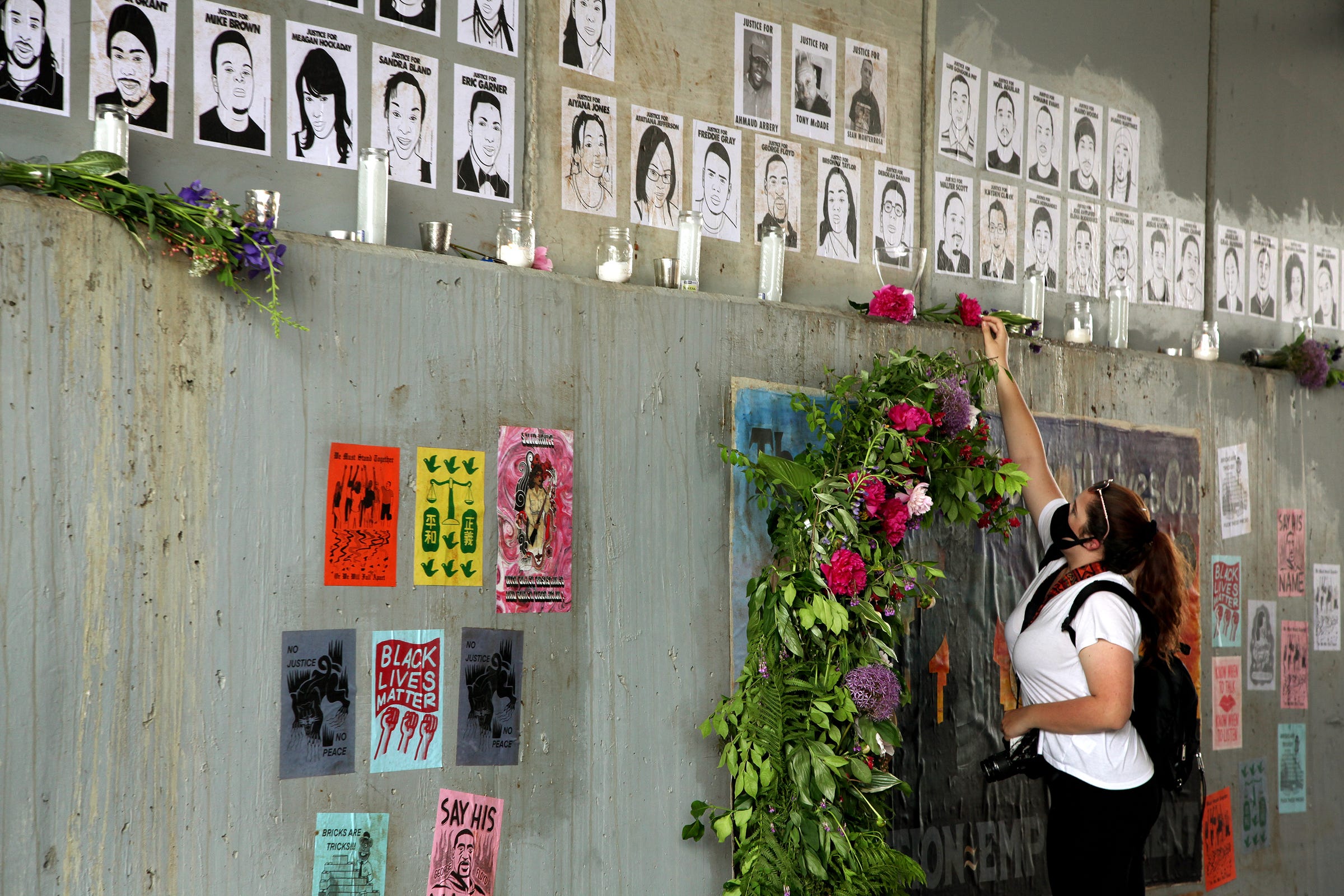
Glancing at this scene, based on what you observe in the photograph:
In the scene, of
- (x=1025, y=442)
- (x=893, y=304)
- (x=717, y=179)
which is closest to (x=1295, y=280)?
(x=1025, y=442)

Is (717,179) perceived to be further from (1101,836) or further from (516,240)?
(1101,836)

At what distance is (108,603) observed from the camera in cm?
216

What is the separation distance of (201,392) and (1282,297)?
174 inches

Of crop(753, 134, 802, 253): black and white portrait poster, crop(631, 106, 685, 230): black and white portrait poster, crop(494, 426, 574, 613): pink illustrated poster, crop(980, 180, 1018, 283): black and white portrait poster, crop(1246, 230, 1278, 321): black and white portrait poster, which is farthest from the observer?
crop(1246, 230, 1278, 321): black and white portrait poster

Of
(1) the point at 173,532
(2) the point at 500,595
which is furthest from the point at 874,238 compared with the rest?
(1) the point at 173,532

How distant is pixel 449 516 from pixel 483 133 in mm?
978

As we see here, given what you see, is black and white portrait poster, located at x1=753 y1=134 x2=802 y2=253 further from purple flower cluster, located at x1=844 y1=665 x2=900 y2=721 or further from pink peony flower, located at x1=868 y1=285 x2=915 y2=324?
purple flower cluster, located at x1=844 y1=665 x2=900 y2=721

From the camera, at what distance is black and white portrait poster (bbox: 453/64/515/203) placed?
2.80 meters

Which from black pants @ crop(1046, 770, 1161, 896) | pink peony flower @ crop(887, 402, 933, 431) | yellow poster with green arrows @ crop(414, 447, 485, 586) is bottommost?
black pants @ crop(1046, 770, 1161, 896)

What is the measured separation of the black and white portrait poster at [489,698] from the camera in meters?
2.57

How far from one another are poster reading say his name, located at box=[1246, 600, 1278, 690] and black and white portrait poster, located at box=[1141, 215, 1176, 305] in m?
1.24

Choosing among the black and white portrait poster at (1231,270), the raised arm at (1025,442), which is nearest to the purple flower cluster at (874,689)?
the raised arm at (1025,442)

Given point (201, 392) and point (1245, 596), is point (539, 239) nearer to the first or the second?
point (201, 392)

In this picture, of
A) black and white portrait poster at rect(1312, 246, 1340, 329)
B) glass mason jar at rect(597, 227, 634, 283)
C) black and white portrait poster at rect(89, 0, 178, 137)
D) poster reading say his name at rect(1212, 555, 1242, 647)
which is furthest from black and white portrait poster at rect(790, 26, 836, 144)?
black and white portrait poster at rect(1312, 246, 1340, 329)
